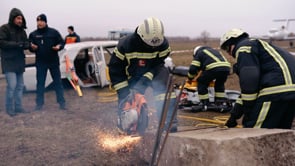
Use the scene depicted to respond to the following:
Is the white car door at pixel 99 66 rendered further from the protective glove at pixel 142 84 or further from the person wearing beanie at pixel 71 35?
the protective glove at pixel 142 84

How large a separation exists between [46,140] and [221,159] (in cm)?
316

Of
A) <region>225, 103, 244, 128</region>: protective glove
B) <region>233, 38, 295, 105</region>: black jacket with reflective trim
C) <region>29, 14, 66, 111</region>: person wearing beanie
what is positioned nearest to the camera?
<region>233, 38, 295, 105</region>: black jacket with reflective trim

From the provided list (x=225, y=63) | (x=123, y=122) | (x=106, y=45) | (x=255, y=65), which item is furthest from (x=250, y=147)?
(x=106, y=45)

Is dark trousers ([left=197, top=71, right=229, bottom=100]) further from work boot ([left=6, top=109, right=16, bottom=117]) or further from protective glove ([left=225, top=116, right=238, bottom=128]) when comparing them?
work boot ([left=6, top=109, right=16, bottom=117])

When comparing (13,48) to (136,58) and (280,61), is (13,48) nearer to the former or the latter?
(136,58)

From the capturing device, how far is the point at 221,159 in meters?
3.16

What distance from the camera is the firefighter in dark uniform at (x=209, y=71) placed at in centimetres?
692

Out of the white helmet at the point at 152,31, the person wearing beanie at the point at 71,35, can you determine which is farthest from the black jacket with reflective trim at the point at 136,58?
the person wearing beanie at the point at 71,35

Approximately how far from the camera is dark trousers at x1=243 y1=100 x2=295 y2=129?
Answer: 383 centimetres

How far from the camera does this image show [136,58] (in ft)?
15.2

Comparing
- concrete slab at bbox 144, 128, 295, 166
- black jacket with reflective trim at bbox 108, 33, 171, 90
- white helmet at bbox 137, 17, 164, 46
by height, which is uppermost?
white helmet at bbox 137, 17, 164, 46

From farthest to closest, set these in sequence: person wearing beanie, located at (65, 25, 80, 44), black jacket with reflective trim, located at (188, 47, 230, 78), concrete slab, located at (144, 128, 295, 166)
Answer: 1. person wearing beanie, located at (65, 25, 80, 44)
2. black jacket with reflective trim, located at (188, 47, 230, 78)
3. concrete slab, located at (144, 128, 295, 166)

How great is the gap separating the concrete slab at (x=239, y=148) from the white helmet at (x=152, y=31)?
1.34m

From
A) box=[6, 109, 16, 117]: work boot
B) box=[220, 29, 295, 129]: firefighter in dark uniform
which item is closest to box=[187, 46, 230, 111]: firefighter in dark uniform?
box=[220, 29, 295, 129]: firefighter in dark uniform
